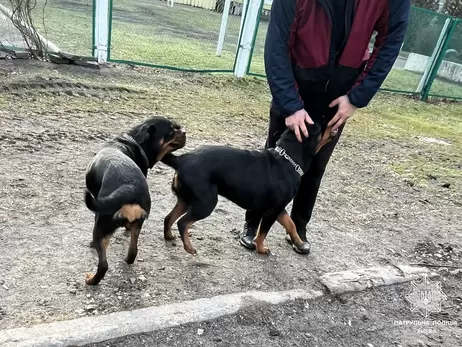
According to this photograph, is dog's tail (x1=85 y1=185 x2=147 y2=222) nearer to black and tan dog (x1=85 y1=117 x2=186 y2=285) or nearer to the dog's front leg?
black and tan dog (x1=85 y1=117 x2=186 y2=285)

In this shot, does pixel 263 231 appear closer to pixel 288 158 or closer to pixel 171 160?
pixel 288 158

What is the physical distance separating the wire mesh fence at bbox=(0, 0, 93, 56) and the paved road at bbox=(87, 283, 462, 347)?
6.80 meters

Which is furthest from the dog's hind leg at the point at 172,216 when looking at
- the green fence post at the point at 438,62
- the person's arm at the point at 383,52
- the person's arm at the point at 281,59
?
the green fence post at the point at 438,62

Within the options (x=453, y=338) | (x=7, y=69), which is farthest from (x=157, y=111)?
(x=453, y=338)

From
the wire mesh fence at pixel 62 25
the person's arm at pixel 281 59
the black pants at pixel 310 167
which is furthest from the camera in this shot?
the wire mesh fence at pixel 62 25

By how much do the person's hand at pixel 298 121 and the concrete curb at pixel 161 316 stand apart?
1138mm

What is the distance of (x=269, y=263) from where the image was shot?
11.8 feet

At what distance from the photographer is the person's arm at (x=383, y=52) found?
2.88 metres

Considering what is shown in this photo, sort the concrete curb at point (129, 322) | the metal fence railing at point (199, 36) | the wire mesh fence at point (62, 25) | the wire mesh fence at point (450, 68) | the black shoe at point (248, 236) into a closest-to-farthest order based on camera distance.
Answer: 1. the concrete curb at point (129, 322)
2. the black shoe at point (248, 236)
3. the wire mesh fence at point (62, 25)
4. the metal fence railing at point (199, 36)
5. the wire mesh fence at point (450, 68)

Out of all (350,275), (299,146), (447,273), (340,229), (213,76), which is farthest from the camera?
(213,76)

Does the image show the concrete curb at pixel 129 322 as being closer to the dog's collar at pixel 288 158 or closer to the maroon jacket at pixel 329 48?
the dog's collar at pixel 288 158

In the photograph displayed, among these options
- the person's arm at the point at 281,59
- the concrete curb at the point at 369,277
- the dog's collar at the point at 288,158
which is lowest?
the concrete curb at the point at 369,277

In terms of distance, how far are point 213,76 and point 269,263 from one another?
645cm

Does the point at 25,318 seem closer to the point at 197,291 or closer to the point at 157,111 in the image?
the point at 197,291
